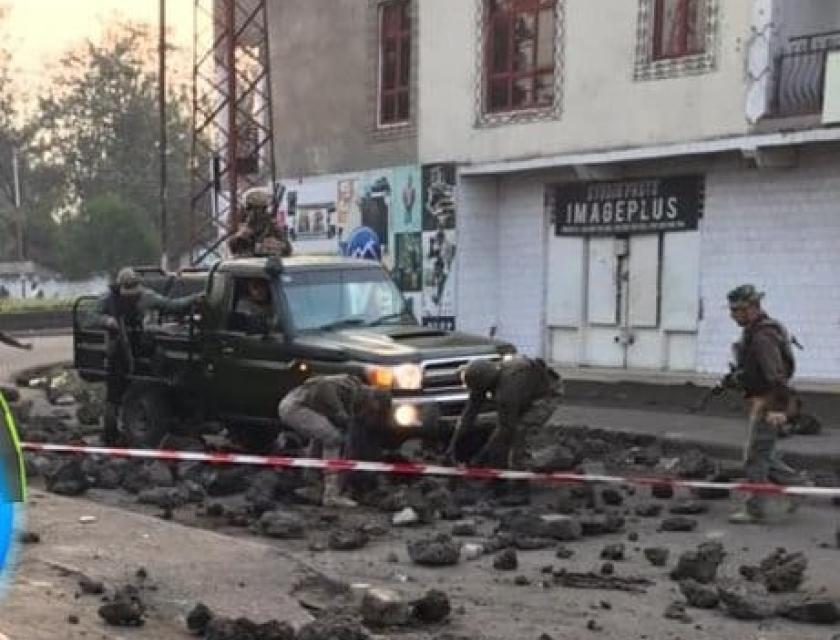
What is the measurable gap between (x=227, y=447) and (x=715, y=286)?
8.99 m

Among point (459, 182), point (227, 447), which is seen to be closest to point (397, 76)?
point (459, 182)

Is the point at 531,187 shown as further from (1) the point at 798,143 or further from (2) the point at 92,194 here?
(2) the point at 92,194

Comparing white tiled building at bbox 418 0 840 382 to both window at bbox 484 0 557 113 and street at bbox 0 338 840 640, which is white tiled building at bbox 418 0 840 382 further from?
street at bbox 0 338 840 640

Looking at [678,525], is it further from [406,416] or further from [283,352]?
[283,352]

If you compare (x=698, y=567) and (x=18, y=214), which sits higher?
(x=18, y=214)

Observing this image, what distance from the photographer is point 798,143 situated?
56.5ft

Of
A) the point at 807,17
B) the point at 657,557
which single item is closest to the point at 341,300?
the point at 657,557

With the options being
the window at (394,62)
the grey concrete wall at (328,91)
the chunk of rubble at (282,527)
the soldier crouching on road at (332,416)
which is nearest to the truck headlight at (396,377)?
the soldier crouching on road at (332,416)

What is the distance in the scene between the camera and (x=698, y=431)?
14000 mm

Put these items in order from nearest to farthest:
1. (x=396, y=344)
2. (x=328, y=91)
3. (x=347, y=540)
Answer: (x=347, y=540) < (x=396, y=344) < (x=328, y=91)

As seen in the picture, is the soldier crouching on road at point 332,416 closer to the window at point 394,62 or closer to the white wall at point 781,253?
the white wall at point 781,253

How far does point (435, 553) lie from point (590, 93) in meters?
13.8

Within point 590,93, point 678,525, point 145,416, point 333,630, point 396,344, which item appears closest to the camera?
point 333,630

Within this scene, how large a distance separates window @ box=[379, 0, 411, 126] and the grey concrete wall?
0.53 ft
